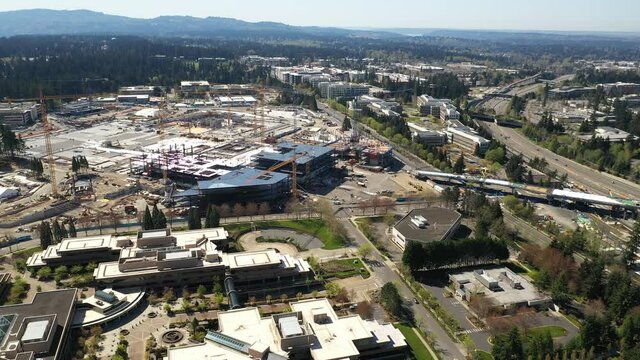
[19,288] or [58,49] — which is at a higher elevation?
[58,49]

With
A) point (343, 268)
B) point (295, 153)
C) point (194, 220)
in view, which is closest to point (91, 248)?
Answer: point (194, 220)

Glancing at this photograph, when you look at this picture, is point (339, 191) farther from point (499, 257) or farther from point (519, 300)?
point (519, 300)

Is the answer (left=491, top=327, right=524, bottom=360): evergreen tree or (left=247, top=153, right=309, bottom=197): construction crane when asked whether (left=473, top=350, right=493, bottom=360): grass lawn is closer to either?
(left=491, top=327, right=524, bottom=360): evergreen tree

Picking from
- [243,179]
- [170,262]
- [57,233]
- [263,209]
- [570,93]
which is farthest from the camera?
[570,93]

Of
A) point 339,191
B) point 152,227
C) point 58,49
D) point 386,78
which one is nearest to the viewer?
point 152,227

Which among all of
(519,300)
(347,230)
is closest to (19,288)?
(347,230)

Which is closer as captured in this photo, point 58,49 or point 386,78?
point 386,78

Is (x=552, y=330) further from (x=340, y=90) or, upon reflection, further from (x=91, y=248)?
(x=340, y=90)

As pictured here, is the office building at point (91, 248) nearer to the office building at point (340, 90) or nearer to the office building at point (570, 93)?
the office building at point (340, 90)

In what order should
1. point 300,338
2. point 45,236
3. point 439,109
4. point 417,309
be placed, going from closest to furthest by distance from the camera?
1. point 300,338
2. point 417,309
3. point 45,236
4. point 439,109
